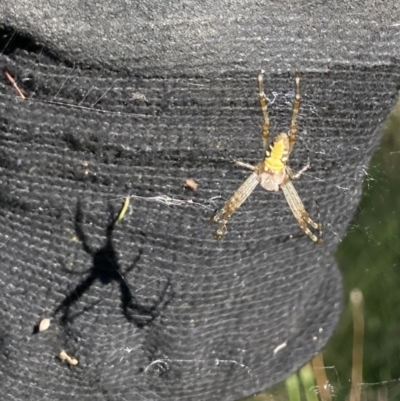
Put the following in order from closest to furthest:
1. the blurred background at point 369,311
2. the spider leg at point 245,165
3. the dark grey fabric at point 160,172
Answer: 1. the dark grey fabric at point 160,172
2. the spider leg at point 245,165
3. the blurred background at point 369,311

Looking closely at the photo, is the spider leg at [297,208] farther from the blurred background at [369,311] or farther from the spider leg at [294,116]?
the blurred background at [369,311]

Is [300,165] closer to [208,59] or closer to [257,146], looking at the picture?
[257,146]

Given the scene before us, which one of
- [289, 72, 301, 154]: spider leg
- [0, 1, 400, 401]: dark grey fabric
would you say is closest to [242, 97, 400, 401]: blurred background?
[0, 1, 400, 401]: dark grey fabric

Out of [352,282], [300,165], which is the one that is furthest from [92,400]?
[352,282]

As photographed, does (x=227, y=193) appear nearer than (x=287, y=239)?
Yes

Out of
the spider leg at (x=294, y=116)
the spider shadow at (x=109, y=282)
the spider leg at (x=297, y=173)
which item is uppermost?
the spider leg at (x=294, y=116)

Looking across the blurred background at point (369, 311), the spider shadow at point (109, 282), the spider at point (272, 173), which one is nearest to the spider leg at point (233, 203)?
the spider at point (272, 173)

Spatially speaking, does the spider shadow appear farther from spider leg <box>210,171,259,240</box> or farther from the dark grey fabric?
spider leg <box>210,171,259,240</box>

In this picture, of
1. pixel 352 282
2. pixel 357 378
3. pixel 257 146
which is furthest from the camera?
pixel 357 378
